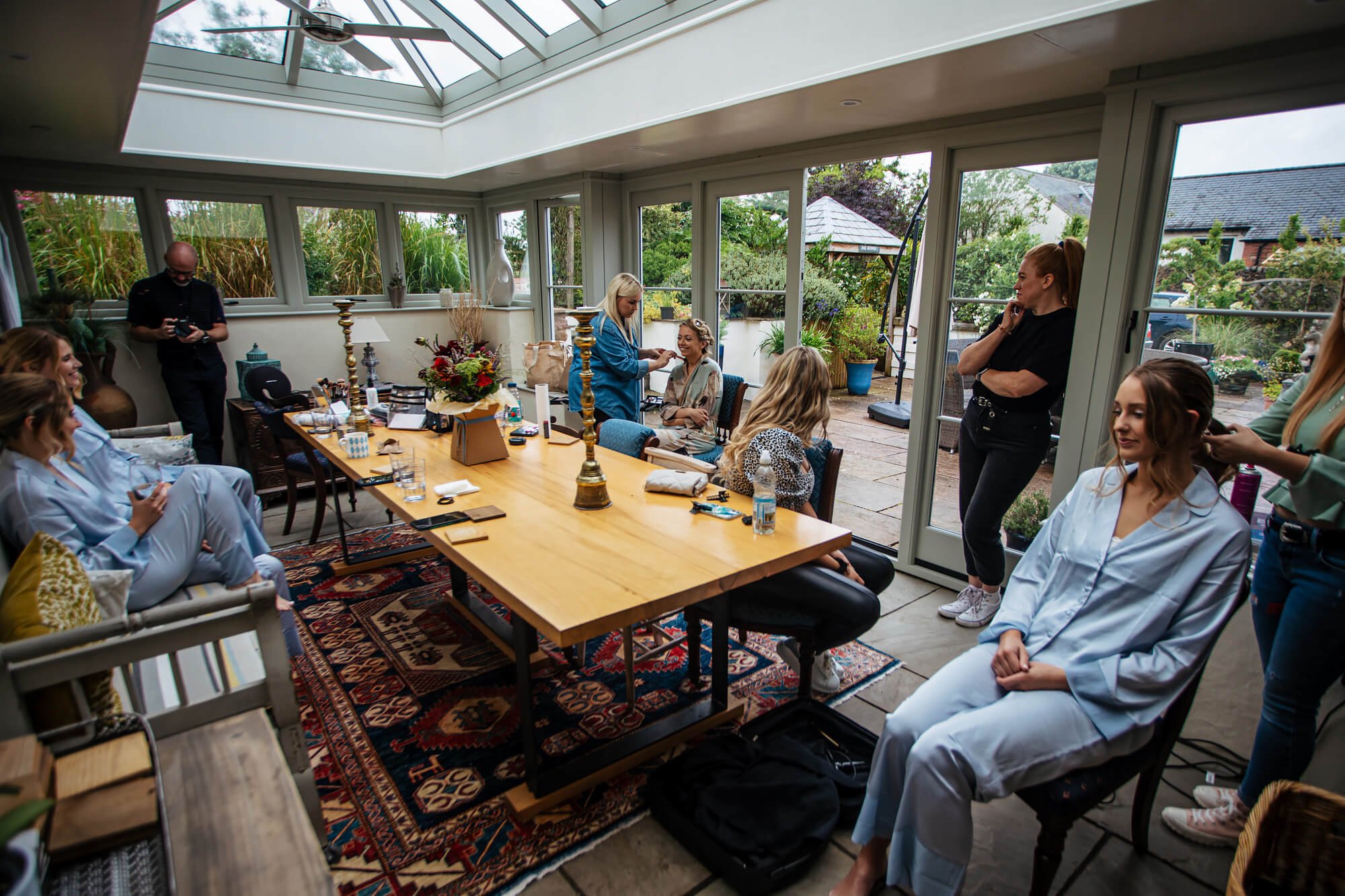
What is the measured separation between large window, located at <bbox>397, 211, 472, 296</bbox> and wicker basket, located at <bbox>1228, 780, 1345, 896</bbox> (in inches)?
269

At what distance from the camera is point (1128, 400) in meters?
1.66

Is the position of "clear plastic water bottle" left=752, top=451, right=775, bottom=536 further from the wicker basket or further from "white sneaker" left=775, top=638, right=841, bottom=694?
the wicker basket

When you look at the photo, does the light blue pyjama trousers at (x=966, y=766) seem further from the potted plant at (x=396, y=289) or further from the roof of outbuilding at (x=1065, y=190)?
the potted plant at (x=396, y=289)

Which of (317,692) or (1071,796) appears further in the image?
(317,692)

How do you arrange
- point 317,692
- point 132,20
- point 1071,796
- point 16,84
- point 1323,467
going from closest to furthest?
point 1071,796 → point 1323,467 → point 132,20 → point 317,692 → point 16,84

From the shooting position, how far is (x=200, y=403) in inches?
197

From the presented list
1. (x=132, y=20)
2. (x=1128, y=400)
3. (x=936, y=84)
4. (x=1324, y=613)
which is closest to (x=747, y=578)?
(x=1128, y=400)

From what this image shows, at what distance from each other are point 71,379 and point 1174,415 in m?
3.92

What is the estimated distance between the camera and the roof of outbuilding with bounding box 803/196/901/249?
Result: 18.8ft

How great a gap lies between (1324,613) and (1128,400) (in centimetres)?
69

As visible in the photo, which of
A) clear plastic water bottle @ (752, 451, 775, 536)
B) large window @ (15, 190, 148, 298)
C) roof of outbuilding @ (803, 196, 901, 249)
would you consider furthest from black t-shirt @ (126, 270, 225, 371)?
clear plastic water bottle @ (752, 451, 775, 536)

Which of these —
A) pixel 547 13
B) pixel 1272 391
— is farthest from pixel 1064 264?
pixel 547 13

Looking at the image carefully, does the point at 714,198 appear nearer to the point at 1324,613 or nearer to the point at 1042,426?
the point at 1042,426

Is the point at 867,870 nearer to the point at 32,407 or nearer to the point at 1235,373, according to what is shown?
the point at 1235,373
